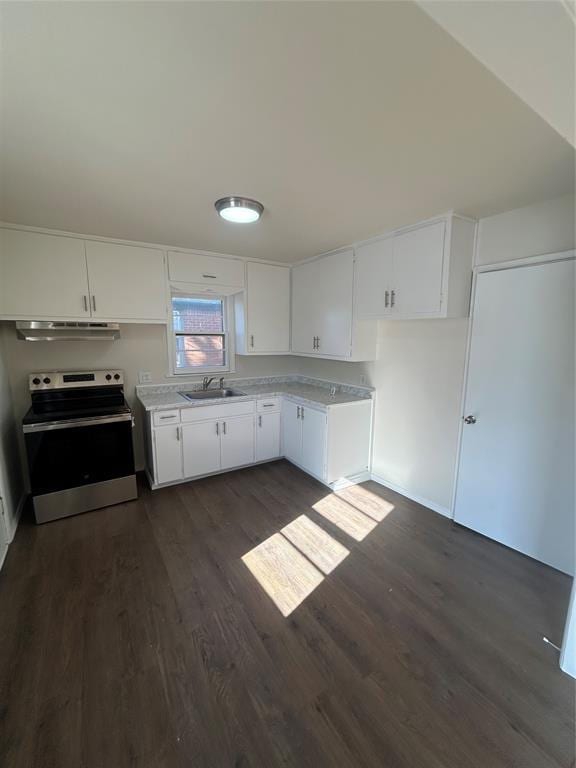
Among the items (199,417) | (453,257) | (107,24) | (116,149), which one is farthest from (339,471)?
(107,24)

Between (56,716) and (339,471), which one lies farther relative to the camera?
(339,471)

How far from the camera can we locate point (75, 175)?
175 centimetres

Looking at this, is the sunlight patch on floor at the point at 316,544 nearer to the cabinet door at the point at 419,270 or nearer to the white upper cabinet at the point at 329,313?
the white upper cabinet at the point at 329,313

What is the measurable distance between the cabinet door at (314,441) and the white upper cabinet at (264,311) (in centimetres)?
99

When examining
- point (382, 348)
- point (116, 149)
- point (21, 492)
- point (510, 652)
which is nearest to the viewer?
point (116, 149)

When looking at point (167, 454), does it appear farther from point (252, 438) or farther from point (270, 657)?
point (270, 657)

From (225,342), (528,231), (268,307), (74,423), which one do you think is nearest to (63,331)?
(74,423)

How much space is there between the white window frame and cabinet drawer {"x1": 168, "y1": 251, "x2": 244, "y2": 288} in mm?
180

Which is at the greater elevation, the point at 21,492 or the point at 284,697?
the point at 21,492

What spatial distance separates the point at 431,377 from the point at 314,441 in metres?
1.32

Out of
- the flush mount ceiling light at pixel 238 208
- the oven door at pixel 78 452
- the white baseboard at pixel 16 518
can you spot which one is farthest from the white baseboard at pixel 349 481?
the white baseboard at pixel 16 518

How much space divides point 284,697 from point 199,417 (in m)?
2.33

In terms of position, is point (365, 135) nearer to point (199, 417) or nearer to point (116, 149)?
point (116, 149)

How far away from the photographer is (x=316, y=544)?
2389 mm
